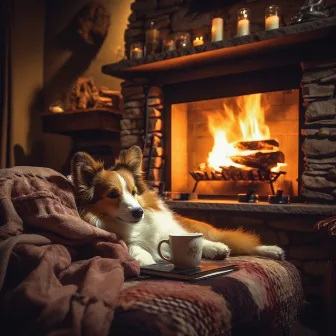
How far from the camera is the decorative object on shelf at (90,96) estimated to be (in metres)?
3.77

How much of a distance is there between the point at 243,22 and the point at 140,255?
6.55 feet

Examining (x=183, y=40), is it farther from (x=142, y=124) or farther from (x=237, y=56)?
(x=142, y=124)

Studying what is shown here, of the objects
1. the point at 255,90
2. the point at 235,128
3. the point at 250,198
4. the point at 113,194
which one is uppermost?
the point at 255,90

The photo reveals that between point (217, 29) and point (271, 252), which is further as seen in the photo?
point (217, 29)

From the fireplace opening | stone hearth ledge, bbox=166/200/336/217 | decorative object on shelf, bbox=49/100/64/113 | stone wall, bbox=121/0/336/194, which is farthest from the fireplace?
decorative object on shelf, bbox=49/100/64/113

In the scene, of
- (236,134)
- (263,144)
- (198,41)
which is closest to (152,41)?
(198,41)

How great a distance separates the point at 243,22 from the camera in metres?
2.78

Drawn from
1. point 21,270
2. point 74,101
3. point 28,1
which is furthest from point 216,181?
point 28,1

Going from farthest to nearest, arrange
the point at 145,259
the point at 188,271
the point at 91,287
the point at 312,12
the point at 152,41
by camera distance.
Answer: the point at 152,41
the point at 312,12
the point at 145,259
the point at 188,271
the point at 91,287

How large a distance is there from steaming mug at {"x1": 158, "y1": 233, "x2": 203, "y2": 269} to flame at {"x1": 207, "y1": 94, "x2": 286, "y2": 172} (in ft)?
6.14

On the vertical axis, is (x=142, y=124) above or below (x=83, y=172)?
above

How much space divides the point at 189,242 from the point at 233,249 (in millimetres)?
449

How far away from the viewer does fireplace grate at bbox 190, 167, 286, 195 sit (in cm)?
289

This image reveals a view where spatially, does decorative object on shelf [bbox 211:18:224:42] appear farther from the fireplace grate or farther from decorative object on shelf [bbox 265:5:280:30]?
the fireplace grate
